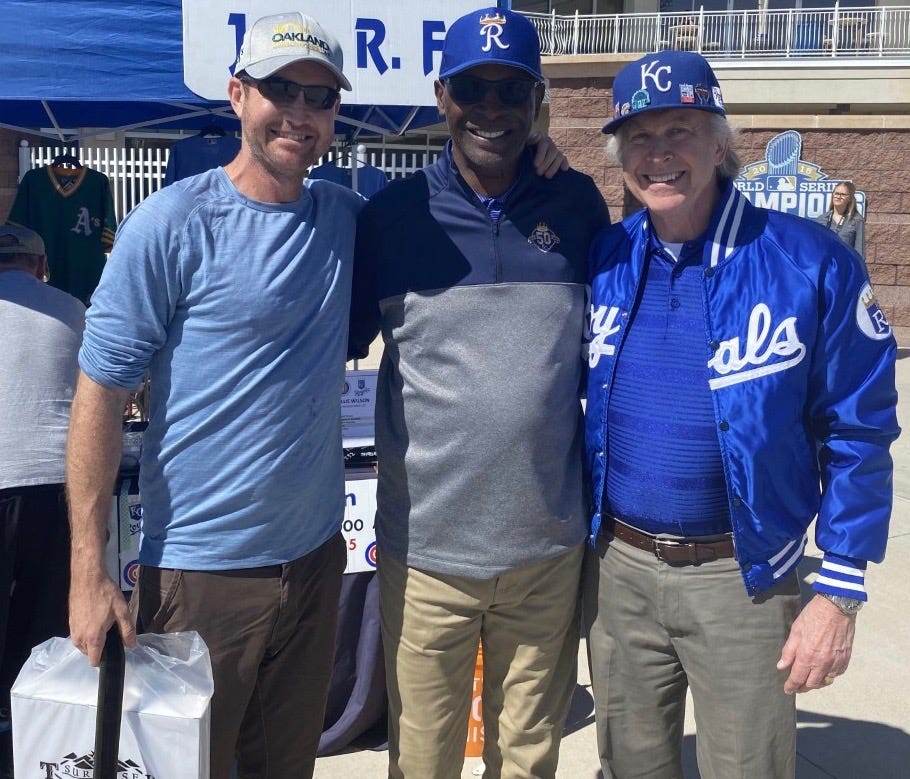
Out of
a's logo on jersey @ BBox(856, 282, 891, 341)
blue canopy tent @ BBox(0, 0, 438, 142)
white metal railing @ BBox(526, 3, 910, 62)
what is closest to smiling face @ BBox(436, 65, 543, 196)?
a's logo on jersey @ BBox(856, 282, 891, 341)

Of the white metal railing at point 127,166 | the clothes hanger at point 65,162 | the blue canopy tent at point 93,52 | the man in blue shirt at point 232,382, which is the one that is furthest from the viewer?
the white metal railing at point 127,166

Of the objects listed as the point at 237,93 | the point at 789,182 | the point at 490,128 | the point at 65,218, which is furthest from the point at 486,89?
the point at 789,182

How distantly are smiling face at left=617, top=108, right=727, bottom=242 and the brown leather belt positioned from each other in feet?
2.40

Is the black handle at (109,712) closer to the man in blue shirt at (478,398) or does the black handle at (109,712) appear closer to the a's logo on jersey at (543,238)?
the man in blue shirt at (478,398)

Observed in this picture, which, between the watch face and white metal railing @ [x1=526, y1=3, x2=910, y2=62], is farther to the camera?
white metal railing @ [x1=526, y1=3, x2=910, y2=62]

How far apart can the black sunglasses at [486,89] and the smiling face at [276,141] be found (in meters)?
0.34

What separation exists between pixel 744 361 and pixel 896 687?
246 centimetres

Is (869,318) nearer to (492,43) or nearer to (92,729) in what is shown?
(492,43)

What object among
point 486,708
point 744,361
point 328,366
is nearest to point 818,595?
point 744,361

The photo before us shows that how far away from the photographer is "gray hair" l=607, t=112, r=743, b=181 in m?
2.22

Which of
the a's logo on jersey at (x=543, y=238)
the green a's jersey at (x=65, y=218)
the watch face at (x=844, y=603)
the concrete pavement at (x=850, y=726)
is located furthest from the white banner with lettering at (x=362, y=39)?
the green a's jersey at (x=65, y=218)

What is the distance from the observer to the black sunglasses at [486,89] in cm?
229

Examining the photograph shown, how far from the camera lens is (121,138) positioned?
1838 centimetres

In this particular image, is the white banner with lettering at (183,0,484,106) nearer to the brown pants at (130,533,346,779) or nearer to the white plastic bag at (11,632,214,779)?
A: the brown pants at (130,533,346,779)
